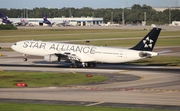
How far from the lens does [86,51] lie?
78.9 metres

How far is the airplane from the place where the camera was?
246 ft

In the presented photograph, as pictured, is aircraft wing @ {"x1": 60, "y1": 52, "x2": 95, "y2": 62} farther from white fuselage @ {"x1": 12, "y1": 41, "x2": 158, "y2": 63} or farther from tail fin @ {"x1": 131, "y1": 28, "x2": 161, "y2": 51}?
tail fin @ {"x1": 131, "y1": 28, "x2": 161, "y2": 51}

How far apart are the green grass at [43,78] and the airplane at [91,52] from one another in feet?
29.8

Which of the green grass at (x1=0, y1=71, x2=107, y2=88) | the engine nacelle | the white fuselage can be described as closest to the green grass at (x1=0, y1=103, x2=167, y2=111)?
the green grass at (x1=0, y1=71, x2=107, y2=88)

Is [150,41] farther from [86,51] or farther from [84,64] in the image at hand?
[84,64]

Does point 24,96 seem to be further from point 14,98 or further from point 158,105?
point 158,105

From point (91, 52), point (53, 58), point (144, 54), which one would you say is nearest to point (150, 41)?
point (144, 54)

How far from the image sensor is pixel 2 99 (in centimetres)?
4856

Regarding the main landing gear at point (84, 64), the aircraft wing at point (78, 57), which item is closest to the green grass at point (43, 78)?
the aircraft wing at point (78, 57)

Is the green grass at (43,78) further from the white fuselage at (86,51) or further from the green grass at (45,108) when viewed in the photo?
the green grass at (45,108)

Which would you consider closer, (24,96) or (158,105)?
(158,105)

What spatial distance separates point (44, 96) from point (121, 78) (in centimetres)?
1669

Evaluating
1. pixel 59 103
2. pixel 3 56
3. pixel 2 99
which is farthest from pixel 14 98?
pixel 3 56

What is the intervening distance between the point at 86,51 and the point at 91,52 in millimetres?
926
